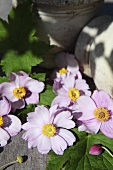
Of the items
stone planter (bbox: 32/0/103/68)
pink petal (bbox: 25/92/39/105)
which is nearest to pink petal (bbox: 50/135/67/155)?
pink petal (bbox: 25/92/39/105)

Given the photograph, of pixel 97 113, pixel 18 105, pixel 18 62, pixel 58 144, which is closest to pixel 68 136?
pixel 58 144

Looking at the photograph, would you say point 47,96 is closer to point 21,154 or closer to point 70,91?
point 70,91

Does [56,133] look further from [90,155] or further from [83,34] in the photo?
[83,34]

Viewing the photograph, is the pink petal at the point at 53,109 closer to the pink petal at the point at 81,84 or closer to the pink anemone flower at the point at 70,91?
the pink anemone flower at the point at 70,91

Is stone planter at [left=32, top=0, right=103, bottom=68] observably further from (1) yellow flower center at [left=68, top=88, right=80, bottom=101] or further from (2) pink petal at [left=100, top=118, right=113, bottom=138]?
(2) pink petal at [left=100, top=118, right=113, bottom=138]

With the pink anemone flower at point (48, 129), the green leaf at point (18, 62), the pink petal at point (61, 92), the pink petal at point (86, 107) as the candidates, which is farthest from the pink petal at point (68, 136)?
the green leaf at point (18, 62)

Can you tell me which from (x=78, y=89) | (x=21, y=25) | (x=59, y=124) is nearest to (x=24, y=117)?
(x=59, y=124)
